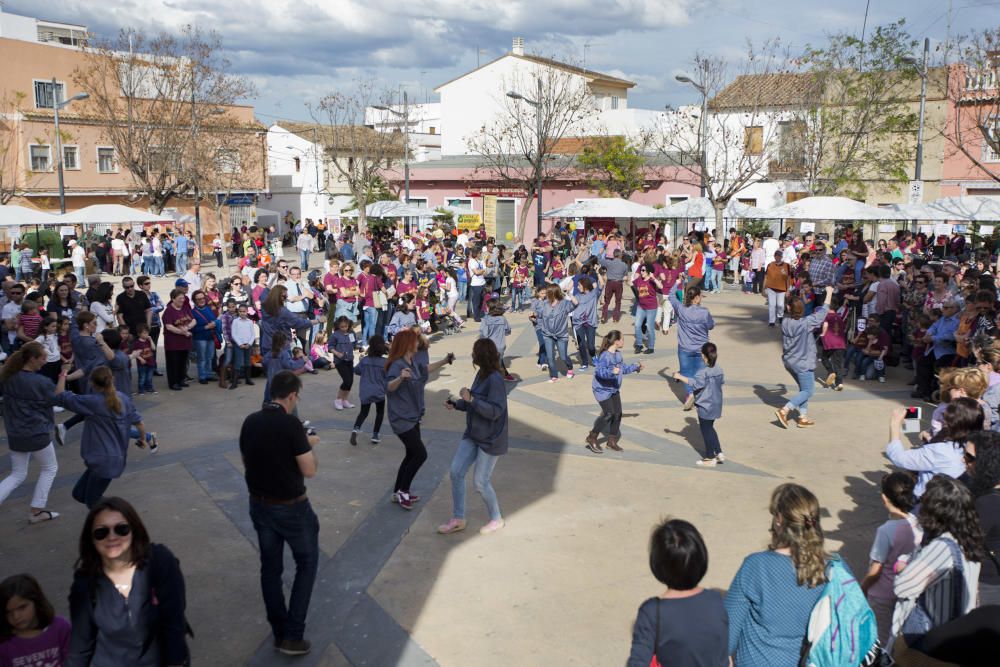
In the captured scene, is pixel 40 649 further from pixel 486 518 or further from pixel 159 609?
pixel 486 518

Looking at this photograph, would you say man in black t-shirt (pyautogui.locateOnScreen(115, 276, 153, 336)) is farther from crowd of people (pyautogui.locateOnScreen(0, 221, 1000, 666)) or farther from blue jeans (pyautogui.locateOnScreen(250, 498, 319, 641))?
blue jeans (pyautogui.locateOnScreen(250, 498, 319, 641))

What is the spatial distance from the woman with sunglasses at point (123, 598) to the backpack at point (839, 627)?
287cm

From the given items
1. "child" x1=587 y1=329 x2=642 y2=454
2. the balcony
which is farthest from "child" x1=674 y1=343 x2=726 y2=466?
the balcony

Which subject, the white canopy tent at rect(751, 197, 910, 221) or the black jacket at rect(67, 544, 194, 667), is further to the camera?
the white canopy tent at rect(751, 197, 910, 221)

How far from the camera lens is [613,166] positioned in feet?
129

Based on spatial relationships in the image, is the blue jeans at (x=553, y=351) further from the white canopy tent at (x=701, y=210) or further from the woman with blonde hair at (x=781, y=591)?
the white canopy tent at (x=701, y=210)

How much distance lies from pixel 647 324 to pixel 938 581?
10.7m

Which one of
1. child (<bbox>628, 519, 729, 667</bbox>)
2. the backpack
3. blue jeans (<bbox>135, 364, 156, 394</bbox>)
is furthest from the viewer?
blue jeans (<bbox>135, 364, 156, 394</bbox>)

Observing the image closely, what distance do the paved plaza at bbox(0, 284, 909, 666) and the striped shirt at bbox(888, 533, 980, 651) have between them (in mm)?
1874

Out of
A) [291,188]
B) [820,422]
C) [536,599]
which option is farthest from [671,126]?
[536,599]

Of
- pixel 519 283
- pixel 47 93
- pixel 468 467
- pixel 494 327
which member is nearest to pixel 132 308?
pixel 494 327

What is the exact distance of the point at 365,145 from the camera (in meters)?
42.7

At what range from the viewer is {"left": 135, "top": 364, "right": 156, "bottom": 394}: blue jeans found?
39.9 feet

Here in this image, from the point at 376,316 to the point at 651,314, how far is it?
A: 4.99 metres
